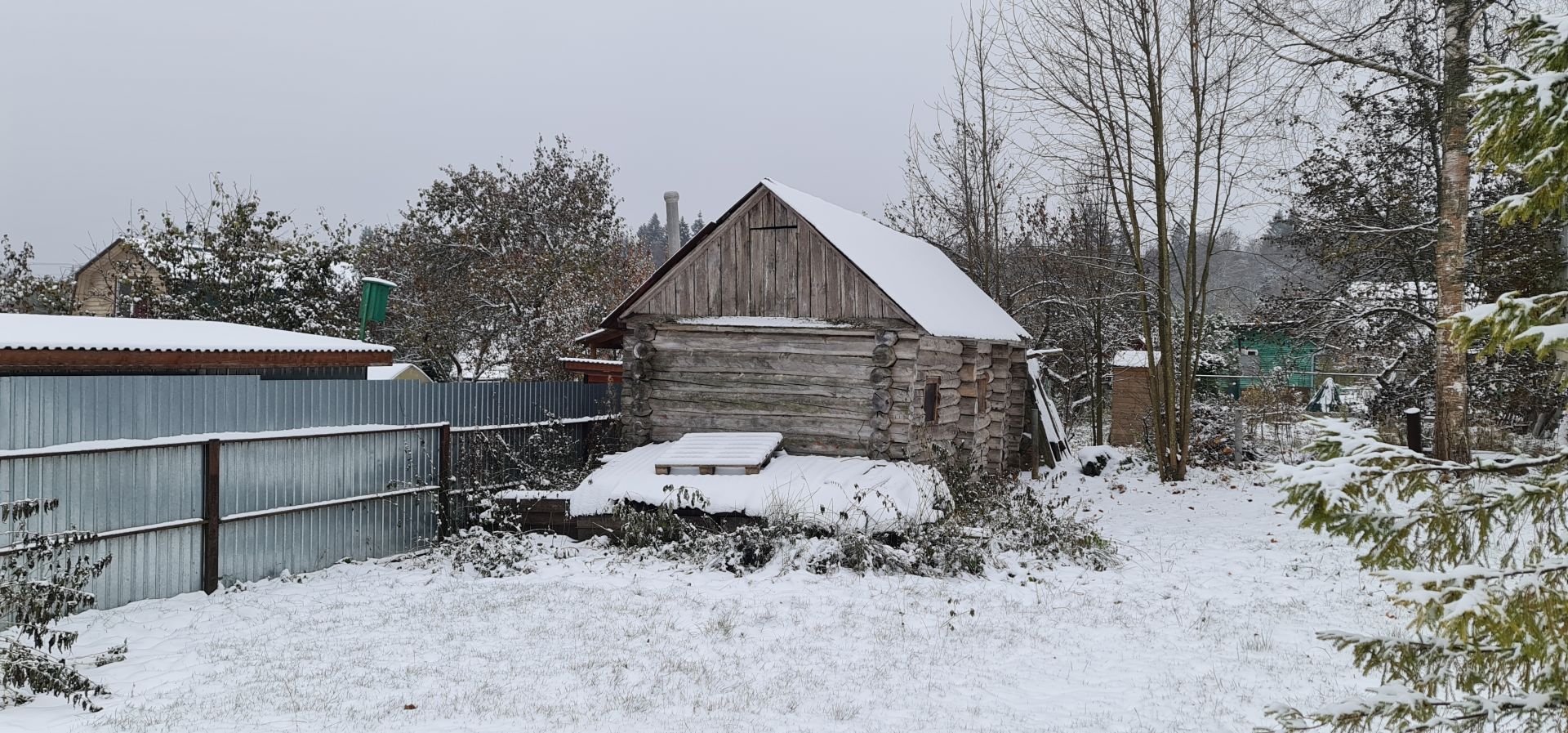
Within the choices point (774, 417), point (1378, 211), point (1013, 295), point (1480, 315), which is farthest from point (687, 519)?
point (1378, 211)

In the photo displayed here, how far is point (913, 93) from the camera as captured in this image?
26.0 meters

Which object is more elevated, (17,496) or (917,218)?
(917,218)

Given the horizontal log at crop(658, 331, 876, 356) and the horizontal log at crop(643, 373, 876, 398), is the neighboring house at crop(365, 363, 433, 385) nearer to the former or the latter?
the horizontal log at crop(643, 373, 876, 398)

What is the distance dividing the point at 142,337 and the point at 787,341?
968 cm

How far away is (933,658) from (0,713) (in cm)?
621

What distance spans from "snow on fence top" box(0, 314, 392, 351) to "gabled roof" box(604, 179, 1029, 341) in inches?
227

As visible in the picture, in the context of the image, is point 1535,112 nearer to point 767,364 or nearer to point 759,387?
point 767,364

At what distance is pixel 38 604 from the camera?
6.77m

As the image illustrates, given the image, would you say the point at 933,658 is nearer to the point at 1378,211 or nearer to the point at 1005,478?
the point at 1005,478

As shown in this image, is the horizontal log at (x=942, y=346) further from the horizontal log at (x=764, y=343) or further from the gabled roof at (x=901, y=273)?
the horizontal log at (x=764, y=343)

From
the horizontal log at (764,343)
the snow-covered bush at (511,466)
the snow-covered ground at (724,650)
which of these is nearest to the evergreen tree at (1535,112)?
the snow-covered ground at (724,650)

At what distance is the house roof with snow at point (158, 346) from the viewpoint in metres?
12.9

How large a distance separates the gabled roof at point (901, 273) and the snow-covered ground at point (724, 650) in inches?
186

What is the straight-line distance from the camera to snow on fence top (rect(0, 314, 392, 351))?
1308cm
